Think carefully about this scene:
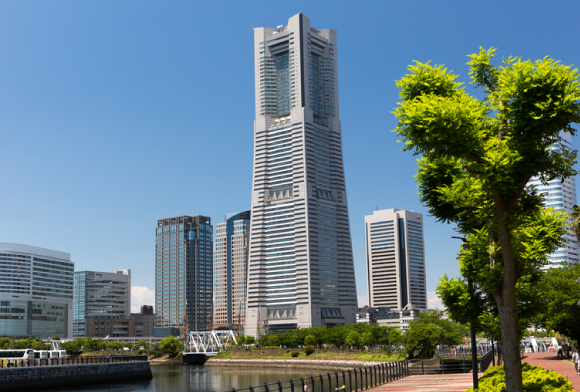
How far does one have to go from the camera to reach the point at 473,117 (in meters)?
19.3

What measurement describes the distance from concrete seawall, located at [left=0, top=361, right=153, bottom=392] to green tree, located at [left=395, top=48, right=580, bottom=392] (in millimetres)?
70750

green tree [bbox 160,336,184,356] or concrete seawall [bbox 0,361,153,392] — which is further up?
concrete seawall [bbox 0,361,153,392]

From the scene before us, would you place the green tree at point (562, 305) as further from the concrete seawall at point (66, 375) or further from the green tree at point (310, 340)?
the green tree at point (310, 340)

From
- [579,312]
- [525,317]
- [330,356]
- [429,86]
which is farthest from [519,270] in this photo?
[330,356]

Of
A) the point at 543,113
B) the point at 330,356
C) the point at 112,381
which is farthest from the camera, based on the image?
the point at 330,356

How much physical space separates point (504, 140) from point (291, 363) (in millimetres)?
130000

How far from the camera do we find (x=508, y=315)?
19266 millimetres

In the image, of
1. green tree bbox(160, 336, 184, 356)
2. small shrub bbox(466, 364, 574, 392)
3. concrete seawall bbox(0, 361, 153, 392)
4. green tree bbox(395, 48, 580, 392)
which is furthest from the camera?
green tree bbox(160, 336, 184, 356)

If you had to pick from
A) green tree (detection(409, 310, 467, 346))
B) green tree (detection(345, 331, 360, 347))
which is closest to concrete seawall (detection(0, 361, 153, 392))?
green tree (detection(409, 310, 467, 346))

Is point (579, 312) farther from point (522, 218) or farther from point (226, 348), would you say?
point (226, 348)

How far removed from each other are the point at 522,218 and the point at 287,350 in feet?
482

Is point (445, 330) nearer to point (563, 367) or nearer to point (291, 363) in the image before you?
point (291, 363)

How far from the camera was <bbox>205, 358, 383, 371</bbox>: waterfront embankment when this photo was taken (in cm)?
12172

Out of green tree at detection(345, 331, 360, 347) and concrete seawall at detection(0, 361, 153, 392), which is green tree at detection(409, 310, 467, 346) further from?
concrete seawall at detection(0, 361, 153, 392)
